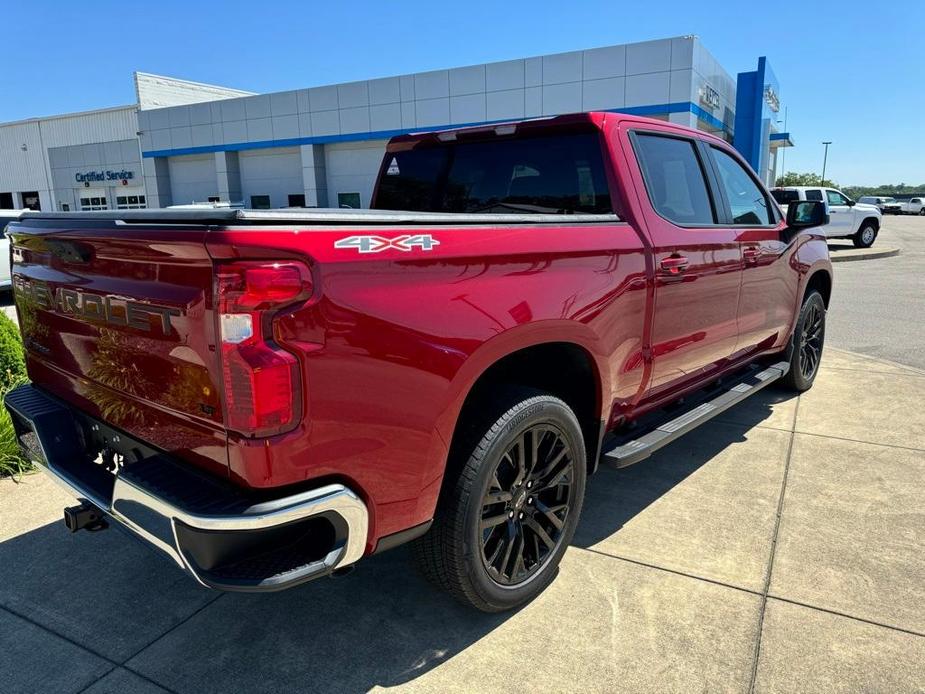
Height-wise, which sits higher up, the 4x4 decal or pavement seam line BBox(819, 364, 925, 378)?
the 4x4 decal

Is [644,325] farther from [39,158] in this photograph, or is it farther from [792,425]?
[39,158]

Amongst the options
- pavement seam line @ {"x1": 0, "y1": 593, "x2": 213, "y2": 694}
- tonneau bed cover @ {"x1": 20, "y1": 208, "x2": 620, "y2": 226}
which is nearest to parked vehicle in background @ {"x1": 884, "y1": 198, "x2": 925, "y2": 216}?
tonneau bed cover @ {"x1": 20, "y1": 208, "x2": 620, "y2": 226}

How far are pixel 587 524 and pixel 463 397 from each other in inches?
63.7

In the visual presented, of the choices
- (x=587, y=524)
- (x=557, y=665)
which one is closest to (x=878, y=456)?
(x=587, y=524)

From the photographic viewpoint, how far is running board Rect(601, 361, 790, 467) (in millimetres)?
3258

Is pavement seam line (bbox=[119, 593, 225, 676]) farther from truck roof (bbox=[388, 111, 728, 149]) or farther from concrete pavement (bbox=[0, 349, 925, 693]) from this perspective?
truck roof (bbox=[388, 111, 728, 149])

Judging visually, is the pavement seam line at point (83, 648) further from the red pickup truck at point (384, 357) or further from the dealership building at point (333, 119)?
the dealership building at point (333, 119)

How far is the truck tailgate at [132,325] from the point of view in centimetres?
199

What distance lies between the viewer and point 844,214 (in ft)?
71.8

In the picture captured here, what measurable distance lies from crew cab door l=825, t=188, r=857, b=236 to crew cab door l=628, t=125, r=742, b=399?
20.4m

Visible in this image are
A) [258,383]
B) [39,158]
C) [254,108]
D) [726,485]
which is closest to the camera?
[258,383]

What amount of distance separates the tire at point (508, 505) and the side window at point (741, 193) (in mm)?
2322

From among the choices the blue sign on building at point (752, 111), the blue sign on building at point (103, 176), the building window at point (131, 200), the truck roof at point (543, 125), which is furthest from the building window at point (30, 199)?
the truck roof at point (543, 125)

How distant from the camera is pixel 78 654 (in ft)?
8.64
